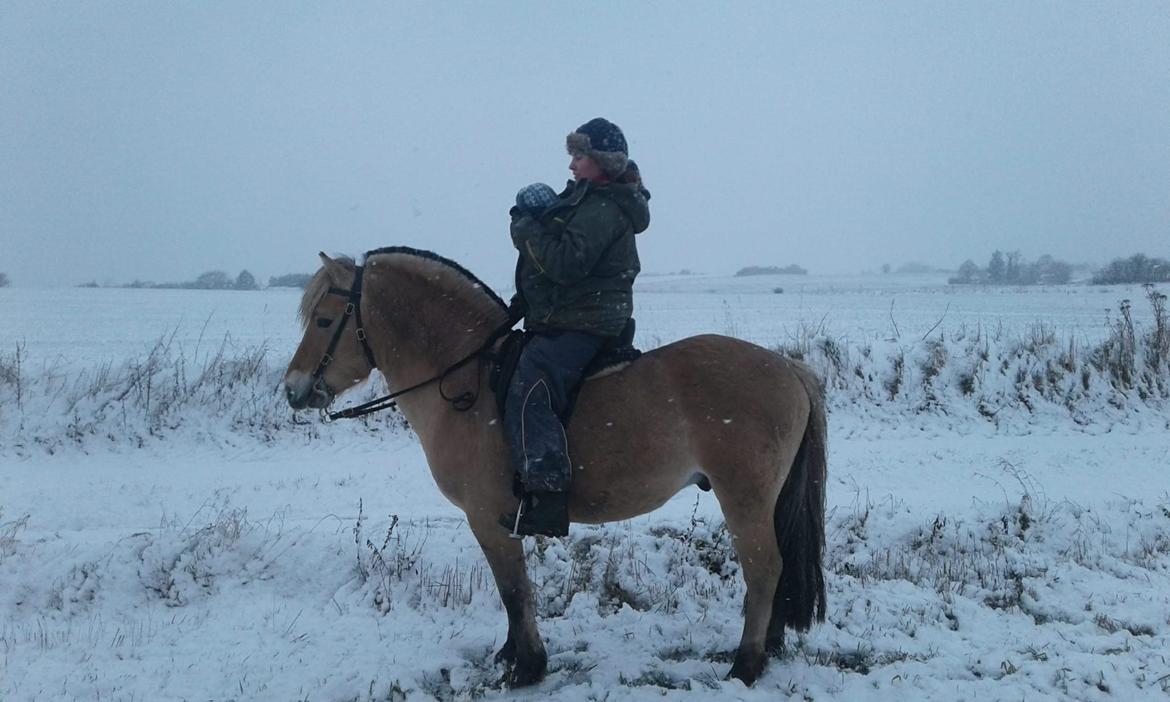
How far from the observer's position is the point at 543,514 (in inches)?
159

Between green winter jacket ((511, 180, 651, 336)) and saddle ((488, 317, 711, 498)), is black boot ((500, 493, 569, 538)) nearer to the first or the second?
saddle ((488, 317, 711, 498))

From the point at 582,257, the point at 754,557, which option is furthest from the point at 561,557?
the point at 582,257

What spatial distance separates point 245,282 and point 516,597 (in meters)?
45.6

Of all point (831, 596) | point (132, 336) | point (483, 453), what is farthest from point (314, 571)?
point (132, 336)

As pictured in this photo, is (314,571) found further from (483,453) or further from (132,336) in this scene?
(132,336)

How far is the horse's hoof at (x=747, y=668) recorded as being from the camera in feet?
13.7

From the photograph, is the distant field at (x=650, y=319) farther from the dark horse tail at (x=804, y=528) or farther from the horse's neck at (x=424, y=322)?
the horse's neck at (x=424, y=322)

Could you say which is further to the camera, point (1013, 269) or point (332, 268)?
point (1013, 269)

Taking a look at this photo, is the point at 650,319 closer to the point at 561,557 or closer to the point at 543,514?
the point at 561,557

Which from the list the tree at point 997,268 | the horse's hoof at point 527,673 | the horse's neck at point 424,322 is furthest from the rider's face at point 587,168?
the tree at point 997,268

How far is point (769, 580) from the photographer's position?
4199 millimetres

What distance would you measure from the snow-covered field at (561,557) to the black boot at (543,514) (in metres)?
0.90

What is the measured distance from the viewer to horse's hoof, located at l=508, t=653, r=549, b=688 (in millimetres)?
4254

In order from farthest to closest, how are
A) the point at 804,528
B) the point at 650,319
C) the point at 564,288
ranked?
the point at 650,319
the point at 804,528
the point at 564,288
